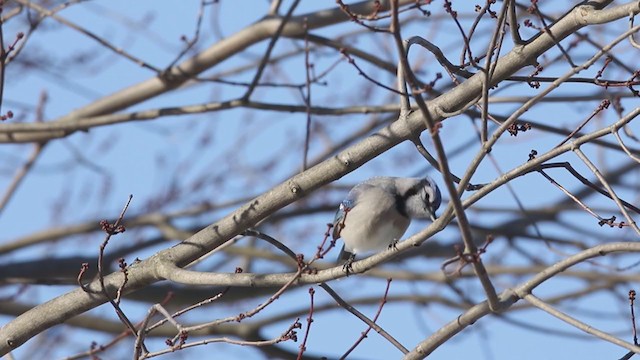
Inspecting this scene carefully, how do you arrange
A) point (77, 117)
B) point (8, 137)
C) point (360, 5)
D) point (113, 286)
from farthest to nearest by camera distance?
point (77, 117), point (8, 137), point (360, 5), point (113, 286)

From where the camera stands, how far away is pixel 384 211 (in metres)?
4.28

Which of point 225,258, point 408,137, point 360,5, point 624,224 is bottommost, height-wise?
point 624,224

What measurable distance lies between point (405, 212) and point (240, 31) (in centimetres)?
160

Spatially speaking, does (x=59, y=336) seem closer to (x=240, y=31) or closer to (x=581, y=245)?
(x=240, y=31)

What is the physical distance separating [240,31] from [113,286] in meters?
2.25

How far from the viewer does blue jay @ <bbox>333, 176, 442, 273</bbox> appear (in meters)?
4.26

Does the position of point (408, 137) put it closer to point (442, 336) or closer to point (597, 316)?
point (442, 336)

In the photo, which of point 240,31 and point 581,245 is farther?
point 581,245

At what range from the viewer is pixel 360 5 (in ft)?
15.8

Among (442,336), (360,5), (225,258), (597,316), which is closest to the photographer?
(442,336)

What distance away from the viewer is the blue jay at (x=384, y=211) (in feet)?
14.0

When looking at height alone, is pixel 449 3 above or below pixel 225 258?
below

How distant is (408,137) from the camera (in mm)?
3148

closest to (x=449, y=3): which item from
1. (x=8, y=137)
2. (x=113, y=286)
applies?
(x=113, y=286)
